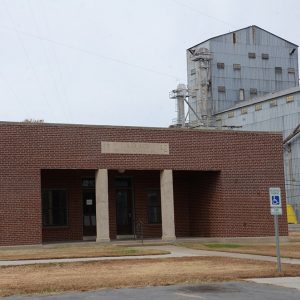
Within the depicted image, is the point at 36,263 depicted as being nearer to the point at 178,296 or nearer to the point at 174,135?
the point at 178,296

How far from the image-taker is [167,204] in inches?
1174

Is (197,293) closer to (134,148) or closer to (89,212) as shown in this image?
(134,148)

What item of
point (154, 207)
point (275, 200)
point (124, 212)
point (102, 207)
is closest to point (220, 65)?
point (154, 207)

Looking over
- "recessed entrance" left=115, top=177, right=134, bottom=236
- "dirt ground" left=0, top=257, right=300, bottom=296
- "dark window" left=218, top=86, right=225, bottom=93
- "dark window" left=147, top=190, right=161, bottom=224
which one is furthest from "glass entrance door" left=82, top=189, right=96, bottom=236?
"dark window" left=218, top=86, right=225, bottom=93

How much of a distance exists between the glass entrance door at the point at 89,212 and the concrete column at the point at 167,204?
3.56 metres

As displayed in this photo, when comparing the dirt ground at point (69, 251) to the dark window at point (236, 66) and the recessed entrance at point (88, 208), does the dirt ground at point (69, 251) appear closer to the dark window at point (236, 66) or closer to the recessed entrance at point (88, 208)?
the recessed entrance at point (88, 208)

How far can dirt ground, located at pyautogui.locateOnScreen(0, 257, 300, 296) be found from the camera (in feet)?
45.0

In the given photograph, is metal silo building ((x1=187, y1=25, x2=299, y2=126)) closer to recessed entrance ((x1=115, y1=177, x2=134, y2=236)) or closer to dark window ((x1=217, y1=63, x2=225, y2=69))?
dark window ((x1=217, y1=63, x2=225, y2=69))

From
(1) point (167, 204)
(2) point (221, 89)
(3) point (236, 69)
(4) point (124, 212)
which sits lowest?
(4) point (124, 212)

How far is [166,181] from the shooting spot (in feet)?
97.5

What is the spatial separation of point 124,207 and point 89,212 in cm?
186

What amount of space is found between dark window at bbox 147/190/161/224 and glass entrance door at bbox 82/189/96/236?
2948 millimetres

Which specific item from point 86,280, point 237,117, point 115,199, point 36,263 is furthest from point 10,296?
point 237,117

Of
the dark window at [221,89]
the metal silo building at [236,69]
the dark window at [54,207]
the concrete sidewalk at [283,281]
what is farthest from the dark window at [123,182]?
the dark window at [221,89]
